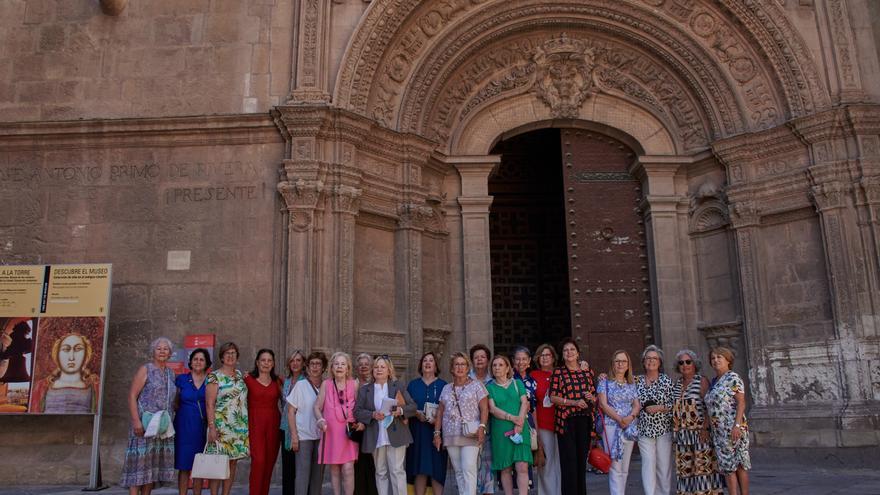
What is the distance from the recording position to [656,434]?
258 inches

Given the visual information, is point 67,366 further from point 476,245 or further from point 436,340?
point 476,245

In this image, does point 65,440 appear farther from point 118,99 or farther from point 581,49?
point 581,49

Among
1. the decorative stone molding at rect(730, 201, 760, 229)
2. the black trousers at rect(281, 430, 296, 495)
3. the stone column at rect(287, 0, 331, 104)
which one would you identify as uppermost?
the stone column at rect(287, 0, 331, 104)

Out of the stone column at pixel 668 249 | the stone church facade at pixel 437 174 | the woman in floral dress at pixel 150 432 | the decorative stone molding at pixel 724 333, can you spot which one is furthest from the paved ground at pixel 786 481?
the stone column at pixel 668 249

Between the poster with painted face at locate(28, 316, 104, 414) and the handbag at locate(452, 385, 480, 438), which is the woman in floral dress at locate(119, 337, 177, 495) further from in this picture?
the poster with painted face at locate(28, 316, 104, 414)

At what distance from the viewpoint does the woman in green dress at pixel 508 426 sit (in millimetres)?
6512

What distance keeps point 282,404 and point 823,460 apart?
22.3 feet

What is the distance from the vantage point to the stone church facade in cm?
988

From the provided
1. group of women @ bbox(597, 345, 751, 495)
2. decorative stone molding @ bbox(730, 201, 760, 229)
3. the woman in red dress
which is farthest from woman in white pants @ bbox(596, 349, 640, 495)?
decorative stone molding @ bbox(730, 201, 760, 229)

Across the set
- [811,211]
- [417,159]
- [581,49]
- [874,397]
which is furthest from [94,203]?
[874,397]

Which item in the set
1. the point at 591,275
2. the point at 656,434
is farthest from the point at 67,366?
the point at 591,275

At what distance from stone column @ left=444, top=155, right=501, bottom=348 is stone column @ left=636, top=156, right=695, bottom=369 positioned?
2472mm

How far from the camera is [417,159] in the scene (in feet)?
36.3

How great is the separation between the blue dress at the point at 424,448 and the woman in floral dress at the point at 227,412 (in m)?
1.44
